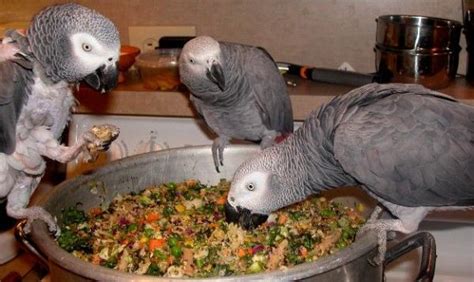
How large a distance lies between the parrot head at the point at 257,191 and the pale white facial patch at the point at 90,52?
317mm

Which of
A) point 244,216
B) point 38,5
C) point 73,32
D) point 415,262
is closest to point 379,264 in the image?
point 244,216

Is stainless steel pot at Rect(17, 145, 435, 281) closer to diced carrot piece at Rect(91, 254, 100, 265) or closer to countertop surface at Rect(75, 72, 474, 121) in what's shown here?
diced carrot piece at Rect(91, 254, 100, 265)

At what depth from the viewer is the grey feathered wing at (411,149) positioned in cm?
96

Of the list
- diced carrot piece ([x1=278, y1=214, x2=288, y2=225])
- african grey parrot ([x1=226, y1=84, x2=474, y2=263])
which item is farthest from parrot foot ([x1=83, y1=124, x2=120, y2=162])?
diced carrot piece ([x1=278, y1=214, x2=288, y2=225])

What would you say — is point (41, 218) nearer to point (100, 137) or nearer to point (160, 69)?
point (100, 137)

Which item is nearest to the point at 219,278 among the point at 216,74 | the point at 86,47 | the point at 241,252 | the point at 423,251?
the point at 241,252

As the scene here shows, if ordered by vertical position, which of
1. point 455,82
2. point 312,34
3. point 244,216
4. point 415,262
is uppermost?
point 312,34

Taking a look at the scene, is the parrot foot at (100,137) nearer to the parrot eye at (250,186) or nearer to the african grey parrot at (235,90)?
the parrot eye at (250,186)

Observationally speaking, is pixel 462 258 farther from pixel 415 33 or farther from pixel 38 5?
pixel 38 5

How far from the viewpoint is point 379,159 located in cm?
96

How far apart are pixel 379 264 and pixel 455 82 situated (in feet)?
2.93

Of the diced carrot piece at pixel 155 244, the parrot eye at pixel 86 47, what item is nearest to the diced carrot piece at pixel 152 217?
the diced carrot piece at pixel 155 244

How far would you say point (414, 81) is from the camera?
4.71 ft

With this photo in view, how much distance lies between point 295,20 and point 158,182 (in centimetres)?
76
